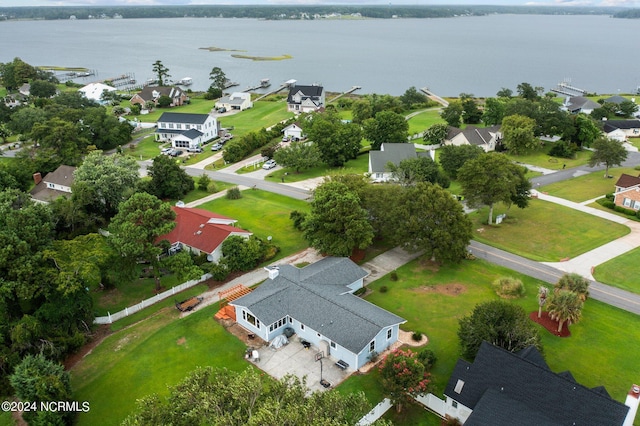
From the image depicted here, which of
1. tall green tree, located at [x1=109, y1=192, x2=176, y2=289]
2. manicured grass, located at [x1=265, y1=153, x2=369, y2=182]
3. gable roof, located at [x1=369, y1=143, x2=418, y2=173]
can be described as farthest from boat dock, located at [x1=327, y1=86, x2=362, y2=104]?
tall green tree, located at [x1=109, y1=192, x2=176, y2=289]

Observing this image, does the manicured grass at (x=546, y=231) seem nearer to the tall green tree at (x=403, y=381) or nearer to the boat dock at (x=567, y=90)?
the tall green tree at (x=403, y=381)

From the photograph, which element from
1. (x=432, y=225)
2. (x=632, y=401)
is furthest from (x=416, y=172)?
(x=632, y=401)

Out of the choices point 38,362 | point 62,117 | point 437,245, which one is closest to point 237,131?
point 62,117

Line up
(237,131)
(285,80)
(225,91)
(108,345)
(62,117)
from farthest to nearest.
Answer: (285,80)
(225,91)
(237,131)
(62,117)
(108,345)

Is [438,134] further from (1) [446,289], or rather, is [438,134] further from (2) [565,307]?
(2) [565,307]

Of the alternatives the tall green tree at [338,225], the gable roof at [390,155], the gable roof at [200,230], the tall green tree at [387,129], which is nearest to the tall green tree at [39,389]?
the gable roof at [200,230]

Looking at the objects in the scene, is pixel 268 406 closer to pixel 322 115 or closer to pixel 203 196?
pixel 203 196

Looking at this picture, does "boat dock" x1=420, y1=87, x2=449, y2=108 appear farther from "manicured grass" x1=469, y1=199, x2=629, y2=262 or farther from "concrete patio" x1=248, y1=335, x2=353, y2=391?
"concrete patio" x1=248, y1=335, x2=353, y2=391
